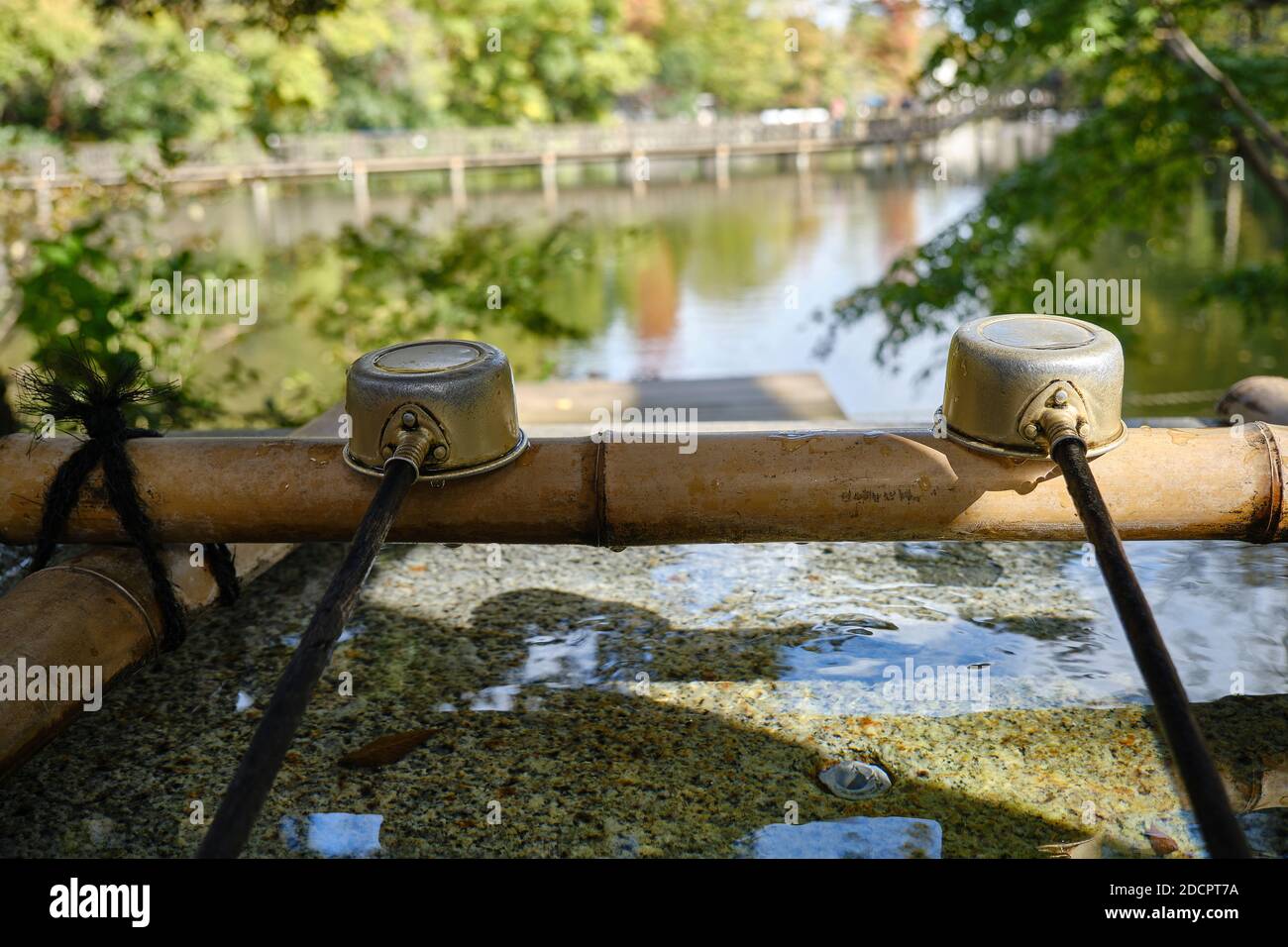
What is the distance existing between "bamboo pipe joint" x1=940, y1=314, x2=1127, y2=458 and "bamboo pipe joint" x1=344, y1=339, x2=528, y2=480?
0.80m

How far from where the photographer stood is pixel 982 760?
1987mm

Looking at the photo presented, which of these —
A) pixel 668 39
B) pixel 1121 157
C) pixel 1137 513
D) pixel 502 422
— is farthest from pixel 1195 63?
pixel 668 39

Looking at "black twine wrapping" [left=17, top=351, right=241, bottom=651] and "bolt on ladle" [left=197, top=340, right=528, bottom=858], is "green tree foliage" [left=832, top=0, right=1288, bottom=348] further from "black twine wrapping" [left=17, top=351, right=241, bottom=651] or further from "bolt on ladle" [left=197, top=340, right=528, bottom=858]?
"black twine wrapping" [left=17, top=351, right=241, bottom=651]

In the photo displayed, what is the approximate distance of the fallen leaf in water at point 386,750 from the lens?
2.07 metres

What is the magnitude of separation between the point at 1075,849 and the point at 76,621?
1.76 meters

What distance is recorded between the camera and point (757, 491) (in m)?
1.96

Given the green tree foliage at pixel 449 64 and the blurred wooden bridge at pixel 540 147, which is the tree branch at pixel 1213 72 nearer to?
the green tree foliage at pixel 449 64

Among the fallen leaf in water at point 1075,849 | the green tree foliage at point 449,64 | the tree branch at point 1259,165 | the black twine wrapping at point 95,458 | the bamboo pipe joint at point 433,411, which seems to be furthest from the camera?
the green tree foliage at point 449,64

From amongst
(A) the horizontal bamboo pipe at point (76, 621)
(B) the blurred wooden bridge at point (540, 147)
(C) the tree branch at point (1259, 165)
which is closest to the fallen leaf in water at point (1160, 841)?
(A) the horizontal bamboo pipe at point (76, 621)

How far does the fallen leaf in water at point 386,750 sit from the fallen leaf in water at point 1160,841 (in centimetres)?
129

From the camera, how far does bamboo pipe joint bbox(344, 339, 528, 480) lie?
1.84 meters

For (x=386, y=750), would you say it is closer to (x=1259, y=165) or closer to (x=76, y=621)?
(x=76, y=621)
